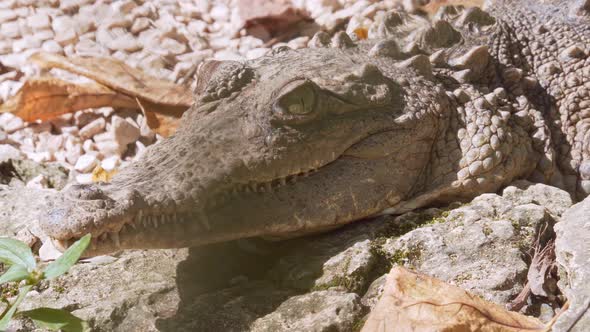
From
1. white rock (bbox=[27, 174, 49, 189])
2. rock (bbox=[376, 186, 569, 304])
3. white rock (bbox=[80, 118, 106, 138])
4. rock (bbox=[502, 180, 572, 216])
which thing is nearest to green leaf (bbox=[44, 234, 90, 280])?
rock (bbox=[376, 186, 569, 304])

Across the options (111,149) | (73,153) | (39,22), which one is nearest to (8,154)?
(73,153)

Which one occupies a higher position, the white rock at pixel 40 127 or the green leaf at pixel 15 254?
the white rock at pixel 40 127

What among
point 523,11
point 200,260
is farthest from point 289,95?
point 523,11

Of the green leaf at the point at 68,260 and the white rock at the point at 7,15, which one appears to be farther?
the white rock at the point at 7,15

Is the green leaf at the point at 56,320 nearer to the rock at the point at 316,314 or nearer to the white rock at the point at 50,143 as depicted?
the rock at the point at 316,314

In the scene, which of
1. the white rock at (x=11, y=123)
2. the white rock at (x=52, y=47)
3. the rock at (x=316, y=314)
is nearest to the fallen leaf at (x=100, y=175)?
the white rock at (x=11, y=123)

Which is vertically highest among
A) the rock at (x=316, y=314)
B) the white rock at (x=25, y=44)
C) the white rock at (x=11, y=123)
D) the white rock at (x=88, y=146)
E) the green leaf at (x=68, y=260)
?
the white rock at (x=25, y=44)
